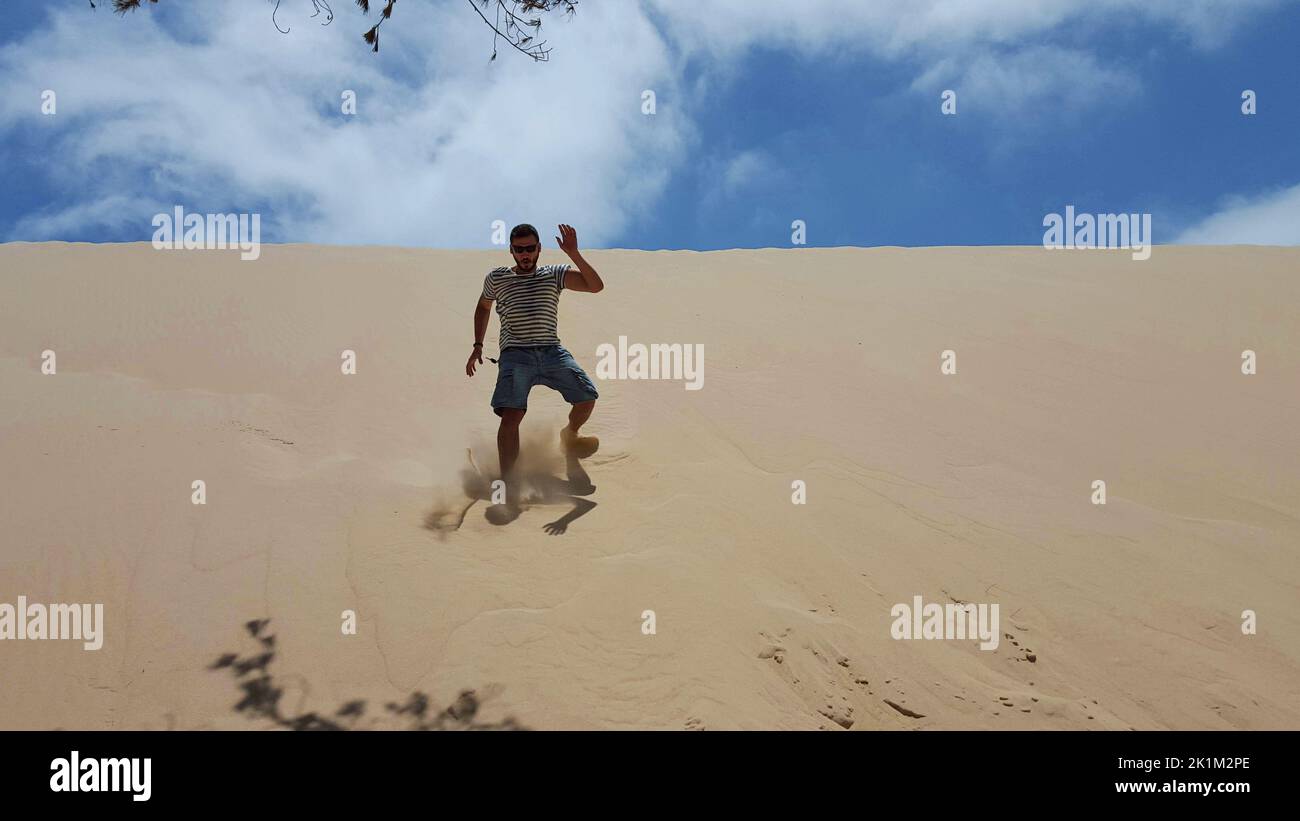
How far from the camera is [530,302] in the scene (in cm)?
449

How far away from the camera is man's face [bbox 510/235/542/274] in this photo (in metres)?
4.36

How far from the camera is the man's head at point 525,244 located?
14.3ft

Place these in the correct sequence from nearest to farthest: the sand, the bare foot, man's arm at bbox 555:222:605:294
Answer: the sand → man's arm at bbox 555:222:605:294 → the bare foot

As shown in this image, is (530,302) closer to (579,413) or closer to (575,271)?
(575,271)

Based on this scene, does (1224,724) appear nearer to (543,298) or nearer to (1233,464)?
(1233,464)

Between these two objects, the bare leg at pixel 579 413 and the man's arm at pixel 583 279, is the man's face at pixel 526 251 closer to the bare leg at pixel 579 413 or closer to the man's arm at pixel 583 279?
the man's arm at pixel 583 279

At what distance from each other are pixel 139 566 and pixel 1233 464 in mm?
6042

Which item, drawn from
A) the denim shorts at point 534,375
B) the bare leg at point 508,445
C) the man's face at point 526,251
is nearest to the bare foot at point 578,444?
the denim shorts at point 534,375

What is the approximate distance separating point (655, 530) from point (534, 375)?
1.28m

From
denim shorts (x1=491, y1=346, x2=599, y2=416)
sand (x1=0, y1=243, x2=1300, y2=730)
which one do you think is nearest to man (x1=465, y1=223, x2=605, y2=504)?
denim shorts (x1=491, y1=346, x2=599, y2=416)

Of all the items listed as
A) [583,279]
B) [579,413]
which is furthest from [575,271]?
[579,413]

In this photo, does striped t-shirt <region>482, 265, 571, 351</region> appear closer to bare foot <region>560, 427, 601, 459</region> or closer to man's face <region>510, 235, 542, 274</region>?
man's face <region>510, 235, 542, 274</region>

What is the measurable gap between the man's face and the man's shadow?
3.64ft
